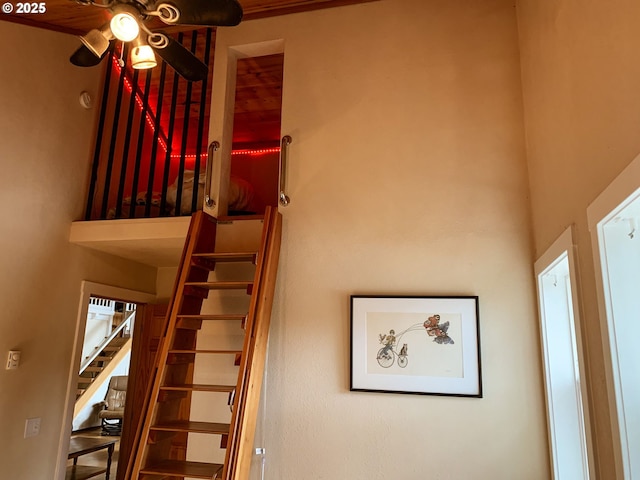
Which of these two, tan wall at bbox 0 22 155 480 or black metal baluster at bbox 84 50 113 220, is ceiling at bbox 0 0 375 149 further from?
black metal baluster at bbox 84 50 113 220

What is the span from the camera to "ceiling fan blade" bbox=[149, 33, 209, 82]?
235cm

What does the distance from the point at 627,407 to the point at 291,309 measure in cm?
198

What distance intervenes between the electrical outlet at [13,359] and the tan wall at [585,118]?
3417 mm

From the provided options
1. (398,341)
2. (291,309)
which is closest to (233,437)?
(291,309)

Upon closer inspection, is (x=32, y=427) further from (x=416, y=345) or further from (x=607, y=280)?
(x=607, y=280)

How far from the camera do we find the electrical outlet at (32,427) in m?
3.19

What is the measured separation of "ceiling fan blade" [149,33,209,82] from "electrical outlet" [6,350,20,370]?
2.23 m

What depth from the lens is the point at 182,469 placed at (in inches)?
99.0

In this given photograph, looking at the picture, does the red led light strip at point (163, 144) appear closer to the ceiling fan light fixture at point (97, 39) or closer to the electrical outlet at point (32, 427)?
the ceiling fan light fixture at point (97, 39)

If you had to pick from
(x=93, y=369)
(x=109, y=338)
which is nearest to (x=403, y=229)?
(x=109, y=338)

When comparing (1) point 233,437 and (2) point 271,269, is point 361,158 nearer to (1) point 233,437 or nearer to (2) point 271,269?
(2) point 271,269

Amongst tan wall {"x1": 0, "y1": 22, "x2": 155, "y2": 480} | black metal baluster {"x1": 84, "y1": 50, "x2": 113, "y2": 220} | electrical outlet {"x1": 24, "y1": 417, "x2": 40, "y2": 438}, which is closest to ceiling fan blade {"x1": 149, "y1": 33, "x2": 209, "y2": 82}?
tan wall {"x1": 0, "y1": 22, "x2": 155, "y2": 480}

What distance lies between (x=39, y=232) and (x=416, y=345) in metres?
2.79

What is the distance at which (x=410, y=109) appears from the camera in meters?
3.13
